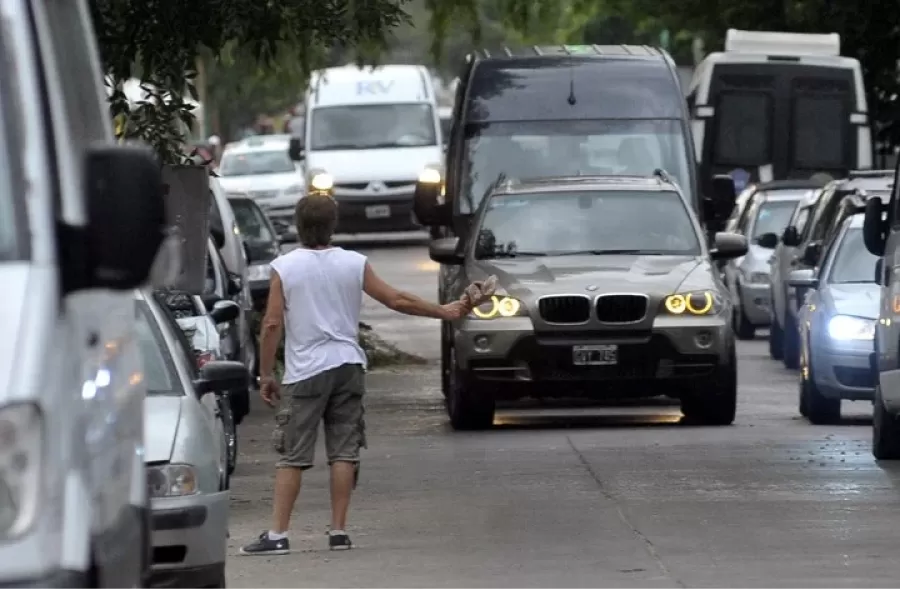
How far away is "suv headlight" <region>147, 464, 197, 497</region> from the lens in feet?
29.6

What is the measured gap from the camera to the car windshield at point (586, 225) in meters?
17.0

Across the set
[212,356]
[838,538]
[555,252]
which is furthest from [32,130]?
[555,252]

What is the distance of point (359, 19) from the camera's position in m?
16.1

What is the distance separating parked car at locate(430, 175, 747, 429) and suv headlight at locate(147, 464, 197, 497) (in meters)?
7.07

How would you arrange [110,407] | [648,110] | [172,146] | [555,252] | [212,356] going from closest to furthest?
[110,407], [212,356], [172,146], [555,252], [648,110]

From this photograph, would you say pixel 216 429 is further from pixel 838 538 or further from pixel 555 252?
pixel 555 252

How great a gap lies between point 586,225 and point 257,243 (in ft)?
23.4

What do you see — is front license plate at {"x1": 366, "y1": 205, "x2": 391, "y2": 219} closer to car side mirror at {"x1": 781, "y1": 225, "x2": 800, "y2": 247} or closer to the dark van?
car side mirror at {"x1": 781, "y1": 225, "x2": 800, "y2": 247}

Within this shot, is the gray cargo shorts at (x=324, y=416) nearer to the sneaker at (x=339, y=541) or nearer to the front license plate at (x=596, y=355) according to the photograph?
the sneaker at (x=339, y=541)

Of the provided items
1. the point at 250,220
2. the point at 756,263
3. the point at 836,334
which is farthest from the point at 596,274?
the point at 756,263

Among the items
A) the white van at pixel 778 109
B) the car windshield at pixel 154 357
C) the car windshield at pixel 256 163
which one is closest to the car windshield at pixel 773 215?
the white van at pixel 778 109

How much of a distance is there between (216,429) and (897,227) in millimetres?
5313

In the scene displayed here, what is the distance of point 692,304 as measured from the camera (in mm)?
16188

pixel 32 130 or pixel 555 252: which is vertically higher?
pixel 32 130
